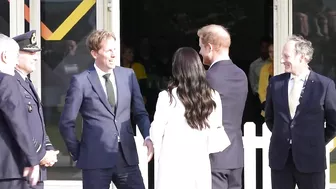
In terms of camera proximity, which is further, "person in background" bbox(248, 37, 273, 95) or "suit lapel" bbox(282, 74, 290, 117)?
"person in background" bbox(248, 37, 273, 95)

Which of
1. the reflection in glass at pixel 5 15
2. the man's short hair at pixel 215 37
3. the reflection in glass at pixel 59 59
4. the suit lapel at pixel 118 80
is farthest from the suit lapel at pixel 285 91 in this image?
the reflection in glass at pixel 5 15

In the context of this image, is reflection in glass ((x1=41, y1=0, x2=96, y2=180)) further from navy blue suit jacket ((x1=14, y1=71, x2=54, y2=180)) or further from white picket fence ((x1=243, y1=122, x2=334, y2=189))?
navy blue suit jacket ((x1=14, y1=71, x2=54, y2=180))

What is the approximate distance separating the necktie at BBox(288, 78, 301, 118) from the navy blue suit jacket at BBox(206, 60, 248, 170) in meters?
0.49

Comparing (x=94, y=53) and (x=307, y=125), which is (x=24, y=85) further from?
(x=307, y=125)

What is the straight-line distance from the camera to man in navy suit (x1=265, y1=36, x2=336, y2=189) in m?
5.39

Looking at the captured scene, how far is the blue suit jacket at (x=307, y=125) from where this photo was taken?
5.39m

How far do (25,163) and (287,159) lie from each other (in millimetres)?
1947

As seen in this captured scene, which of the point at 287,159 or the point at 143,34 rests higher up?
the point at 143,34

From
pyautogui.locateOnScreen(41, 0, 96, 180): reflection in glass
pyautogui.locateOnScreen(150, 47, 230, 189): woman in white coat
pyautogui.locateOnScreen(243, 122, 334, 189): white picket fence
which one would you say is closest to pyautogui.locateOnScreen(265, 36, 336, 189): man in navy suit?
pyautogui.locateOnScreen(150, 47, 230, 189): woman in white coat

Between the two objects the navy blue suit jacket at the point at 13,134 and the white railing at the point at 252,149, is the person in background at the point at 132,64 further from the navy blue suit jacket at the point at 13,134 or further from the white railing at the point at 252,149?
the navy blue suit jacket at the point at 13,134

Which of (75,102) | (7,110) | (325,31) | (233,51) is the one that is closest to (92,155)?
(75,102)

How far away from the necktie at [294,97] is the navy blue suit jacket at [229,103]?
0.49 metres

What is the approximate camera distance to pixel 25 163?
4711 mm

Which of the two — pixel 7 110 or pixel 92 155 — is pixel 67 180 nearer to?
pixel 92 155
